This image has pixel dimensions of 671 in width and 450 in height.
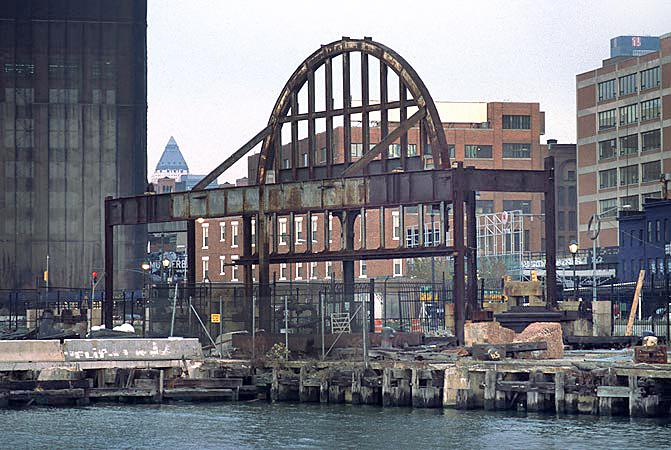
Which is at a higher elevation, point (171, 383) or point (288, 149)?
point (288, 149)

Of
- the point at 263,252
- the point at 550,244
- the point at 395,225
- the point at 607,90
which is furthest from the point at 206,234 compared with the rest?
the point at 550,244

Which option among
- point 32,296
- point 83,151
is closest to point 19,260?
point 32,296

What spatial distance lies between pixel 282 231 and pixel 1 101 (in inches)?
1115

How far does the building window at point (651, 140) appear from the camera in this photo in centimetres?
15862

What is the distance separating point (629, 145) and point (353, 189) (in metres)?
110

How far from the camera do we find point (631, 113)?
6452 inches

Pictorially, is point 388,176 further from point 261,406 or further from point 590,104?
point 590,104

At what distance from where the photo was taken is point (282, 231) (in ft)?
419

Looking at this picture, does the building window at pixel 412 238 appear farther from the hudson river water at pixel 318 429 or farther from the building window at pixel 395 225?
the hudson river water at pixel 318 429

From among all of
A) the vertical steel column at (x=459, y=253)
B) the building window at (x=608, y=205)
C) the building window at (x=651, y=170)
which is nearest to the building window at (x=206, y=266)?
the building window at (x=608, y=205)

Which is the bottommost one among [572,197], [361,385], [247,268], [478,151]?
[361,385]

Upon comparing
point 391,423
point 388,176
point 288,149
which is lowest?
point 391,423

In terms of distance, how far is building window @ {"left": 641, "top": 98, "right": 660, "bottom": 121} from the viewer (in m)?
159

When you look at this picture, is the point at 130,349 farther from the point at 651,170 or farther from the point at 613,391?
the point at 651,170
